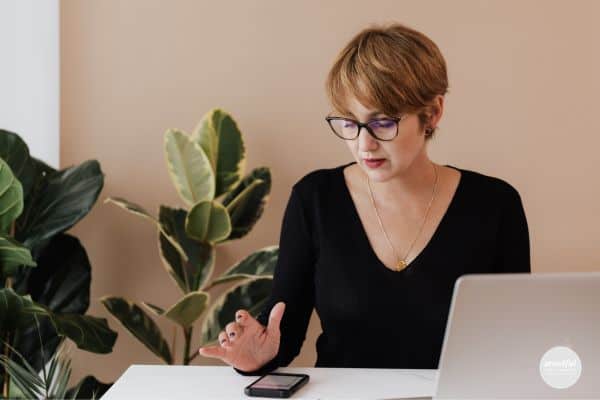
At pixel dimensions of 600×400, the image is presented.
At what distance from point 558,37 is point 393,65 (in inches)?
55.7

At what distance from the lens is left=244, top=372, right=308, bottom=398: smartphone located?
1633mm

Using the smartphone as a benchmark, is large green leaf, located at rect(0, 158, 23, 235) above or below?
above

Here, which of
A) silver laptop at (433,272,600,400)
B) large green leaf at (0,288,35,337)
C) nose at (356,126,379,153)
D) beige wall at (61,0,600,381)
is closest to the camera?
silver laptop at (433,272,600,400)

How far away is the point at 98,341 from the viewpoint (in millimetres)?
2674

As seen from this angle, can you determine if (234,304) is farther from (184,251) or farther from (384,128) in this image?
(384,128)

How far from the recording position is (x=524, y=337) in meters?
1.37

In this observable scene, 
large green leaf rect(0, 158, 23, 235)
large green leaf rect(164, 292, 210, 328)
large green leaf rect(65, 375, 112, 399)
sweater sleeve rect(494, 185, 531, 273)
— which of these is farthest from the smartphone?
large green leaf rect(65, 375, 112, 399)

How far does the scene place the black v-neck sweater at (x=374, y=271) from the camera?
2.02m

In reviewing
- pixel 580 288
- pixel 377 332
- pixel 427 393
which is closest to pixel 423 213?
pixel 377 332

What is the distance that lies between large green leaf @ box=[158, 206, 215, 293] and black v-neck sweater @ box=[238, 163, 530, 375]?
83cm

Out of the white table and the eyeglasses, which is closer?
the white table

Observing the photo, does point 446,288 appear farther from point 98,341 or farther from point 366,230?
point 98,341

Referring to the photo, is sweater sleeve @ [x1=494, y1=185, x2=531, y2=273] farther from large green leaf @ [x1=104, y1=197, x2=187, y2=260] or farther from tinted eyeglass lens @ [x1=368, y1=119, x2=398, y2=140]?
large green leaf @ [x1=104, y1=197, x2=187, y2=260]

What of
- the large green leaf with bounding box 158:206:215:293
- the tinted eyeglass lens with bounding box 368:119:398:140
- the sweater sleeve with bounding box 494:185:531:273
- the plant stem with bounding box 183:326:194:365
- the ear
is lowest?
the plant stem with bounding box 183:326:194:365
